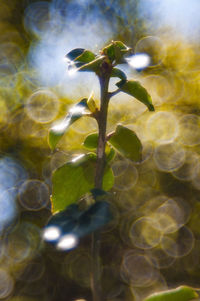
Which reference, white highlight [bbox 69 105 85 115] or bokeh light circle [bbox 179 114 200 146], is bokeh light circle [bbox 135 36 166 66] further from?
white highlight [bbox 69 105 85 115]

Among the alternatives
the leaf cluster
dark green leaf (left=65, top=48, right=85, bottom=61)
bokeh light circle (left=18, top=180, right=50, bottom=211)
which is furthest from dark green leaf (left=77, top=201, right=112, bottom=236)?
bokeh light circle (left=18, top=180, right=50, bottom=211)

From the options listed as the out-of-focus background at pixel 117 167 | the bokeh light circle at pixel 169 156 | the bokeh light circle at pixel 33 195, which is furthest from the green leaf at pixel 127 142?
the bokeh light circle at pixel 33 195

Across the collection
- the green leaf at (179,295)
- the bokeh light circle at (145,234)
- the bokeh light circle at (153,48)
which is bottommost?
the bokeh light circle at (145,234)

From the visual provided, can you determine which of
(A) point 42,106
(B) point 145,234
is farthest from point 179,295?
(A) point 42,106

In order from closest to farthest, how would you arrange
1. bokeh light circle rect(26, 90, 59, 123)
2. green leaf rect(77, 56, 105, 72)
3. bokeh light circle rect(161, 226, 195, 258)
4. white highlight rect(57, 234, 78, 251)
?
white highlight rect(57, 234, 78, 251), green leaf rect(77, 56, 105, 72), bokeh light circle rect(161, 226, 195, 258), bokeh light circle rect(26, 90, 59, 123)

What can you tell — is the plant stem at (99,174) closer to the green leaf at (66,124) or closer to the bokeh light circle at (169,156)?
the green leaf at (66,124)
